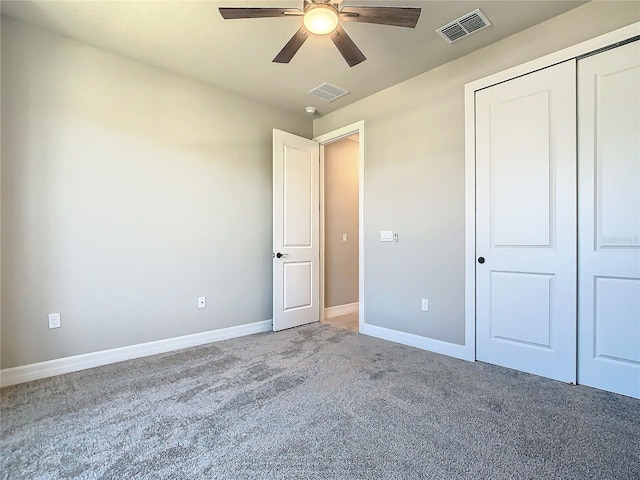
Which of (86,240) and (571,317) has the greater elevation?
(86,240)

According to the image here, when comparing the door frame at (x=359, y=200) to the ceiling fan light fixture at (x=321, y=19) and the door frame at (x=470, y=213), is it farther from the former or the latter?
the ceiling fan light fixture at (x=321, y=19)

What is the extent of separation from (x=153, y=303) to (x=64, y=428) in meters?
1.31

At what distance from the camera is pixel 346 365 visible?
2.66 m

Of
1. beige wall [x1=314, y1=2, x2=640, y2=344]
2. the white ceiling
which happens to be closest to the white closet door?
beige wall [x1=314, y1=2, x2=640, y2=344]

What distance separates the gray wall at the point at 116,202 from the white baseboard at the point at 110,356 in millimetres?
54

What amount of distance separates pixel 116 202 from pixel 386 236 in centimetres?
257

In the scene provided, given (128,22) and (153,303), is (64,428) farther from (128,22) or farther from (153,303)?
(128,22)

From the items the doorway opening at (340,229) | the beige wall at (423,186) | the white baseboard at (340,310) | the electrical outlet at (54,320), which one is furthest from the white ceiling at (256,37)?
the white baseboard at (340,310)

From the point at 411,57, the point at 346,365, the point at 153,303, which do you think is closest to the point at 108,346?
the point at 153,303

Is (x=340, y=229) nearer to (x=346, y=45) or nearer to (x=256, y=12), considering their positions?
(x=346, y=45)

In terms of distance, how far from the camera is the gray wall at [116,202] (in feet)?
7.78

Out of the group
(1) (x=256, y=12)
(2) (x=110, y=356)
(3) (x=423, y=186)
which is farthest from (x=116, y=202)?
(3) (x=423, y=186)

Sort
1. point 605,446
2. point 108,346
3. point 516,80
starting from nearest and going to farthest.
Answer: point 605,446 → point 516,80 → point 108,346

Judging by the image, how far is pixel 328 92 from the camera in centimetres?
352
